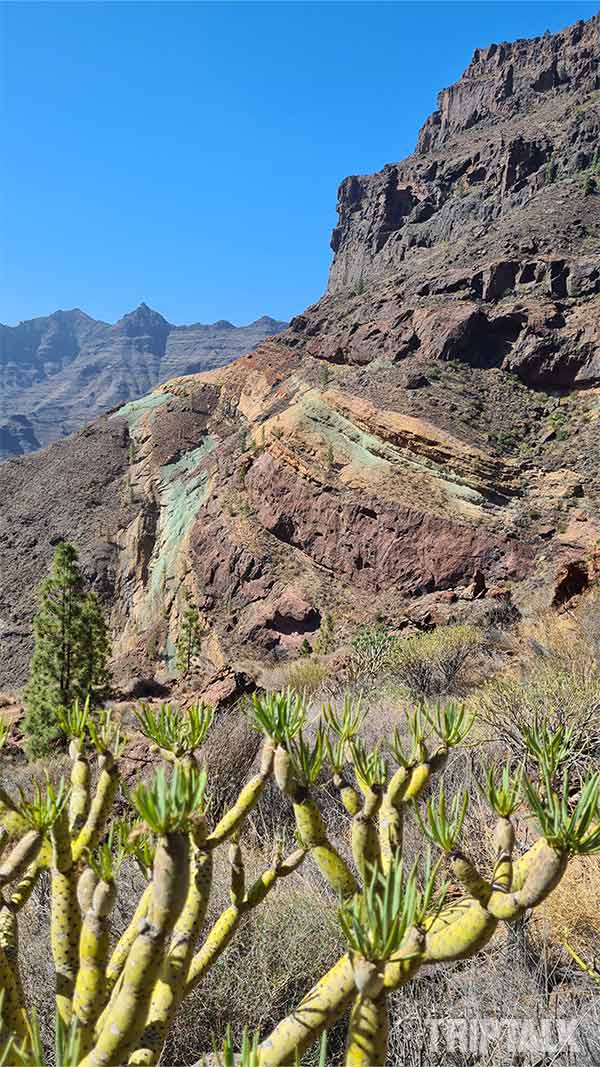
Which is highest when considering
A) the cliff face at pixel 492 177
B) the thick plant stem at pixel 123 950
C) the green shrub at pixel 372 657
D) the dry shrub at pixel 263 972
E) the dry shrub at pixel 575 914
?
the cliff face at pixel 492 177

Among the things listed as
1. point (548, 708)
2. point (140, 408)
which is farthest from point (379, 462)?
point (140, 408)

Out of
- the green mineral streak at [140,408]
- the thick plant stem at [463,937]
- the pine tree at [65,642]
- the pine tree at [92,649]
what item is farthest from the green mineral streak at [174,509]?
the thick plant stem at [463,937]

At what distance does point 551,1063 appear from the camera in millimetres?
2561

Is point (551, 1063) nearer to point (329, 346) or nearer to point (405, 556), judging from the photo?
point (405, 556)

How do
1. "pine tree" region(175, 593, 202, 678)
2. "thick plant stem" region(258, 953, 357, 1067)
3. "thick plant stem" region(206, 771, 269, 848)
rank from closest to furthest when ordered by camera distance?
"thick plant stem" region(258, 953, 357, 1067) → "thick plant stem" region(206, 771, 269, 848) → "pine tree" region(175, 593, 202, 678)

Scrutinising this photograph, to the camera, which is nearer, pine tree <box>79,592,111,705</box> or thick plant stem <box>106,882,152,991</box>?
thick plant stem <box>106,882,152,991</box>

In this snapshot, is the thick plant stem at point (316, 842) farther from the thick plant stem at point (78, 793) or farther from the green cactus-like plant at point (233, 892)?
the thick plant stem at point (78, 793)

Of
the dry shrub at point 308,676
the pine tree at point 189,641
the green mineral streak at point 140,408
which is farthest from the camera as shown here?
the green mineral streak at point 140,408

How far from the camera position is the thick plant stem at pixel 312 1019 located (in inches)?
72.9

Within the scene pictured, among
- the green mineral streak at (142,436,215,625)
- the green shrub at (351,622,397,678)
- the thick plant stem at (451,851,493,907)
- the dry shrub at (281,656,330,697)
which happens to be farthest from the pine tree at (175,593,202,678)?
the thick plant stem at (451,851,493,907)

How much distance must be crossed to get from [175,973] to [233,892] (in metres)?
0.47

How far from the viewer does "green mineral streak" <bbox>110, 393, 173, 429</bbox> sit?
5186 centimetres

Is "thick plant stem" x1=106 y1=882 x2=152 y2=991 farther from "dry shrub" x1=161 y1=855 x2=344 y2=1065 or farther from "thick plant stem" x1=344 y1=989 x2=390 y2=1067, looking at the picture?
"dry shrub" x1=161 y1=855 x2=344 y2=1065

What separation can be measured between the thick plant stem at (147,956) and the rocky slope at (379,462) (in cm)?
1321
